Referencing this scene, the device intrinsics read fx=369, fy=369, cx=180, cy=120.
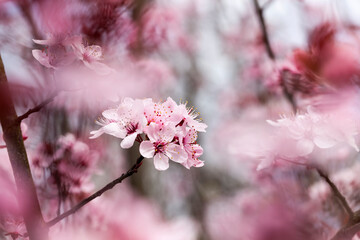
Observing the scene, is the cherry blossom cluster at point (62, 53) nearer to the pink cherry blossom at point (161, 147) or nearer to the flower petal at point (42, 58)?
the flower petal at point (42, 58)

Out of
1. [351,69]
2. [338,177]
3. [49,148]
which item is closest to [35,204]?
[49,148]

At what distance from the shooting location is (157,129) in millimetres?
829

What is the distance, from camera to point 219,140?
4.56 meters

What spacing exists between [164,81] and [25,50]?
2030 mm

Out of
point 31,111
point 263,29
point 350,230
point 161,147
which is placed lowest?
point 350,230

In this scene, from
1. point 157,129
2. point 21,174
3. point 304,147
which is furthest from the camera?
point 304,147

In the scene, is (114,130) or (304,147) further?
(304,147)

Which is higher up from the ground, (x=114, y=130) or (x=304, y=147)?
(x=114, y=130)

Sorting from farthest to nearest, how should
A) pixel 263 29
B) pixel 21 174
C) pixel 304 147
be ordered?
pixel 263 29 → pixel 304 147 → pixel 21 174

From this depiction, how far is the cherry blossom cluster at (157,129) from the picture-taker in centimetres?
82

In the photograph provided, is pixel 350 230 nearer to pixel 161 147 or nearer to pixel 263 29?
pixel 161 147

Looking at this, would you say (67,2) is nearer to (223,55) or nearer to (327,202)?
(327,202)

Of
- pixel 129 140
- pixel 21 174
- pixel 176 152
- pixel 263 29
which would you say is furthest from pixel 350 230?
pixel 263 29

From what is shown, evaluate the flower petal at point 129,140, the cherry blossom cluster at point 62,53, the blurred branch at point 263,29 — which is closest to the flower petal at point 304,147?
the flower petal at point 129,140
